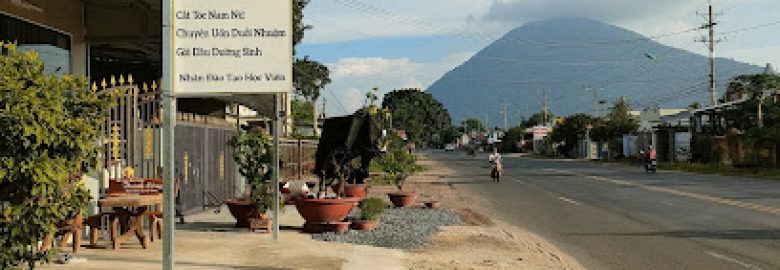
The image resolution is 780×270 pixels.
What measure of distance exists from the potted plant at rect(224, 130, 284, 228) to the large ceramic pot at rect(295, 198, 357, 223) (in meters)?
0.41

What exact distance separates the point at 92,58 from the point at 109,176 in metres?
9.11

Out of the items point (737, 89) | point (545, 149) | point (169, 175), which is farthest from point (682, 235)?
point (545, 149)

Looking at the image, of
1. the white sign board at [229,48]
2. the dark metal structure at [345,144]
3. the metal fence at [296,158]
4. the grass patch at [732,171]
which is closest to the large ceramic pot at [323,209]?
the dark metal structure at [345,144]

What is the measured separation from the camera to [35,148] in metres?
4.71

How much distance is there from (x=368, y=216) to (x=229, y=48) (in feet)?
21.3

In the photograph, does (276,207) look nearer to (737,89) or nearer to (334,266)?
(334,266)

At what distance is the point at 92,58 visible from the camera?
18.6m

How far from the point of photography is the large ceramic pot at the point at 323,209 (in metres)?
11.6

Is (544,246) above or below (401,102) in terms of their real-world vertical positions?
below

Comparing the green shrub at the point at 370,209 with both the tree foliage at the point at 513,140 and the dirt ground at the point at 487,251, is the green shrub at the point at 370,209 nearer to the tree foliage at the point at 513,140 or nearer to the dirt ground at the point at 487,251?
the dirt ground at the point at 487,251

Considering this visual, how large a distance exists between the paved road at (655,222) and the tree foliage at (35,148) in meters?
6.72

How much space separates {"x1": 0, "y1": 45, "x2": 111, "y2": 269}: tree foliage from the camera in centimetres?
462

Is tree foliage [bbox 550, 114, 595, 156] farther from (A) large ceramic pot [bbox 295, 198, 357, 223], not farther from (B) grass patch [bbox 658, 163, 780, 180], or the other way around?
(A) large ceramic pot [bbox 295, 198, 357, 223]

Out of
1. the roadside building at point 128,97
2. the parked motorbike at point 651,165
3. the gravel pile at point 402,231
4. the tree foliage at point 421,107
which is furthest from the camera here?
the tree foliage at point 421,107
